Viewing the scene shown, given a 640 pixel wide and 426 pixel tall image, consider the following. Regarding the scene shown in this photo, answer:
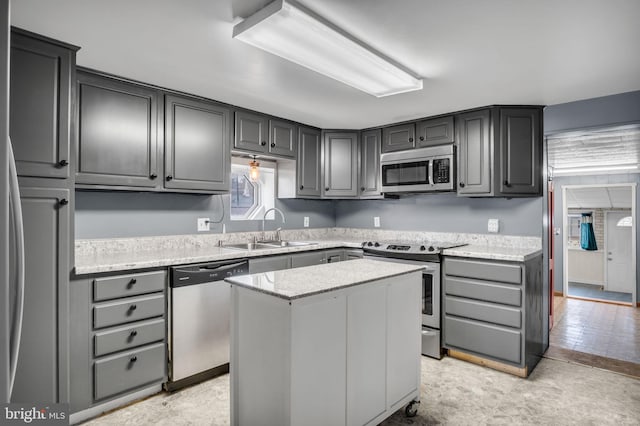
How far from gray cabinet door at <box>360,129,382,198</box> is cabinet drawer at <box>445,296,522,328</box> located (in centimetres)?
151

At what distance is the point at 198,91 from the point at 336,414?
2.53m

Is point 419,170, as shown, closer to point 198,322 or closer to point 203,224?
point 203,224

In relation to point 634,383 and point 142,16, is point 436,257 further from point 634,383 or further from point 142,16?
point 142,16

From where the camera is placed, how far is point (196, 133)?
9.83ft

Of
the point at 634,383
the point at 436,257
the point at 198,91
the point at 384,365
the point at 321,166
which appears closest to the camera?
the point at 384,365

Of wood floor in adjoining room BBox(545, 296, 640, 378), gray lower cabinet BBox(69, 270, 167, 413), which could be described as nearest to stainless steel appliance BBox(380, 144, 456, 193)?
wood floor in adjoining room BBox(545, 296, 640, 378)

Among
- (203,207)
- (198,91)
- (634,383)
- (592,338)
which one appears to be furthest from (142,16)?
(592,338)

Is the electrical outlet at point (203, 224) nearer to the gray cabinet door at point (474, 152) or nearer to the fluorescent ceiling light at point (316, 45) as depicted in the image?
the fluorescent ceiling light at point (316, 45)

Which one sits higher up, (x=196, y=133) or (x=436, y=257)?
(x=196, y=133)

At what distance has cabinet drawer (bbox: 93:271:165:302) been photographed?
85.7 inches

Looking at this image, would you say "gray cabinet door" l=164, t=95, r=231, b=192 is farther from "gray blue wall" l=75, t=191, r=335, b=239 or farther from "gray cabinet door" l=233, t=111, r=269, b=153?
"gray blue wall" l=75, t=191, r=335, b=239

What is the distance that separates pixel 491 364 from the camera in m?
2.96

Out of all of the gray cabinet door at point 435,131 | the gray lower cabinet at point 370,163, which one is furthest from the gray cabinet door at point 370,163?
the gray cabinet door at point 435,131

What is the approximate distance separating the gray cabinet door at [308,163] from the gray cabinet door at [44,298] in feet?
7.63
